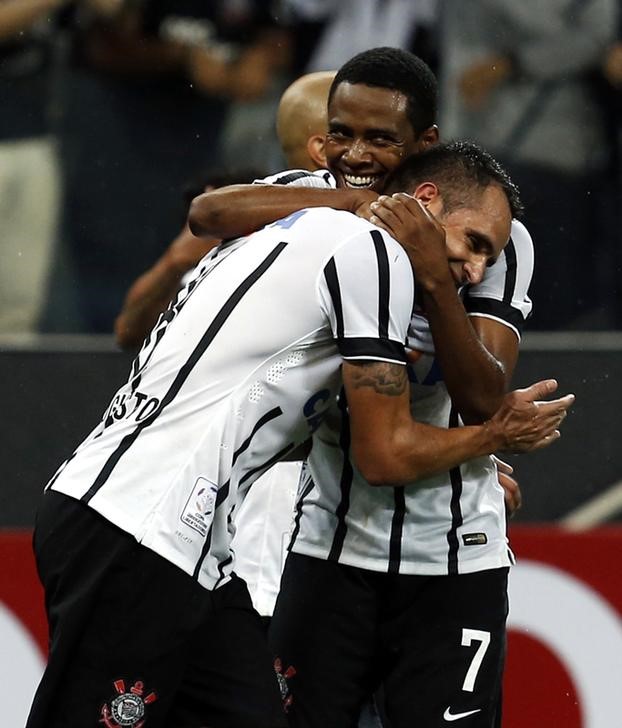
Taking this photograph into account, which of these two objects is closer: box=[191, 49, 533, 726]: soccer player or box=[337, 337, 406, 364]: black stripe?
box=[337, 337, 406, 364]: black stripe

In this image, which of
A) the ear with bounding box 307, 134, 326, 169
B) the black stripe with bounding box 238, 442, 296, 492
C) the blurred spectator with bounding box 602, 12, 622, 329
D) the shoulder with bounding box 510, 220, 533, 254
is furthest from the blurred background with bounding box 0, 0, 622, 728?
the black stripe with bounding box 238, 442, 296, 492

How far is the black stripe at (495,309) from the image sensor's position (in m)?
3.25

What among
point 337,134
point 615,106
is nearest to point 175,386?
point 337,134

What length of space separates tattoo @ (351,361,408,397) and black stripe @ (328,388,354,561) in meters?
0.48

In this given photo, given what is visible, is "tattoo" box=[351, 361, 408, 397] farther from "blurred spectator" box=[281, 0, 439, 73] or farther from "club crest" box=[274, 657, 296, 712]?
"blurred spectator" box=[281, 0, 439, 73]

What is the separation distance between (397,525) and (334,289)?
2.22 ft

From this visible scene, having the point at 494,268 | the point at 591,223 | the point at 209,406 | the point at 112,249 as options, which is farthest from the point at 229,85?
the point at 209,406

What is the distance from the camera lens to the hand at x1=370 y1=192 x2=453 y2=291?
2871 mm

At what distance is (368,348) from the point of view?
9.16 feet

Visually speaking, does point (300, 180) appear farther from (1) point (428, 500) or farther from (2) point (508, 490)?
(2) point (508, 490)

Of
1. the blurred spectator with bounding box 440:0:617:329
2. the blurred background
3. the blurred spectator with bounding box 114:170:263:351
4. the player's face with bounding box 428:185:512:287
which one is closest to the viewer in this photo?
the player's face with bounding box 428:185:512:287

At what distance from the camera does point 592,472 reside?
5.11 meters

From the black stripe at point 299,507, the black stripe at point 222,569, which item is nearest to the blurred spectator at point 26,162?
the black stripe at point 299,507

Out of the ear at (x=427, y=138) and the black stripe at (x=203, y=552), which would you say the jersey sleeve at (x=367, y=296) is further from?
the ear at (x=427, y=138)
